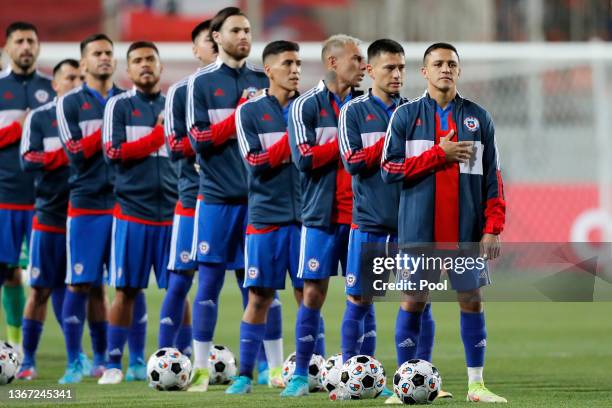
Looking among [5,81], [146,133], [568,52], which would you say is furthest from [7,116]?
[568,52]

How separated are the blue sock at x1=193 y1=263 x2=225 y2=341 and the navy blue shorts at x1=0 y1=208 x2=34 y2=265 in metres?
2.31

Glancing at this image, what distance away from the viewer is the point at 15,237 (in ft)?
33.4

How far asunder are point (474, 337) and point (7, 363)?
3125mm

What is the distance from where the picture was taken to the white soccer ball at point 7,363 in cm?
837

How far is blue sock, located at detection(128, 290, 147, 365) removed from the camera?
368 inches

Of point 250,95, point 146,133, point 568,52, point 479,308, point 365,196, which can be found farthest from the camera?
point 568,52

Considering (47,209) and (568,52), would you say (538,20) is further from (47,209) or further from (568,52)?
(47,209)

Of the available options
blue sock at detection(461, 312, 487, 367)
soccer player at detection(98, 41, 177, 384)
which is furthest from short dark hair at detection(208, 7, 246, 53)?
blue sock at detection(461, 312, 487, 367)

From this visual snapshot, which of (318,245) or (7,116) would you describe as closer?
(318,245)

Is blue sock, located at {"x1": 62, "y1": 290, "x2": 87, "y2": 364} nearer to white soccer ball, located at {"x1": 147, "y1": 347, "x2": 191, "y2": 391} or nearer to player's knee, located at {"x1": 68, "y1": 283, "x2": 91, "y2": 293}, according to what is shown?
player's knee, located at {"x1": 68, "y1": 283, "x2": 91, "y2": 293}

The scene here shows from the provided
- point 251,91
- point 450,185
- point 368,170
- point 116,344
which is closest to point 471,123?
point 450,185

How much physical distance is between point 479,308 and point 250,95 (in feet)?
7.37

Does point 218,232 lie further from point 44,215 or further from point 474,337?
point 474,337

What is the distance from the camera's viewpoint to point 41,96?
408 inches
